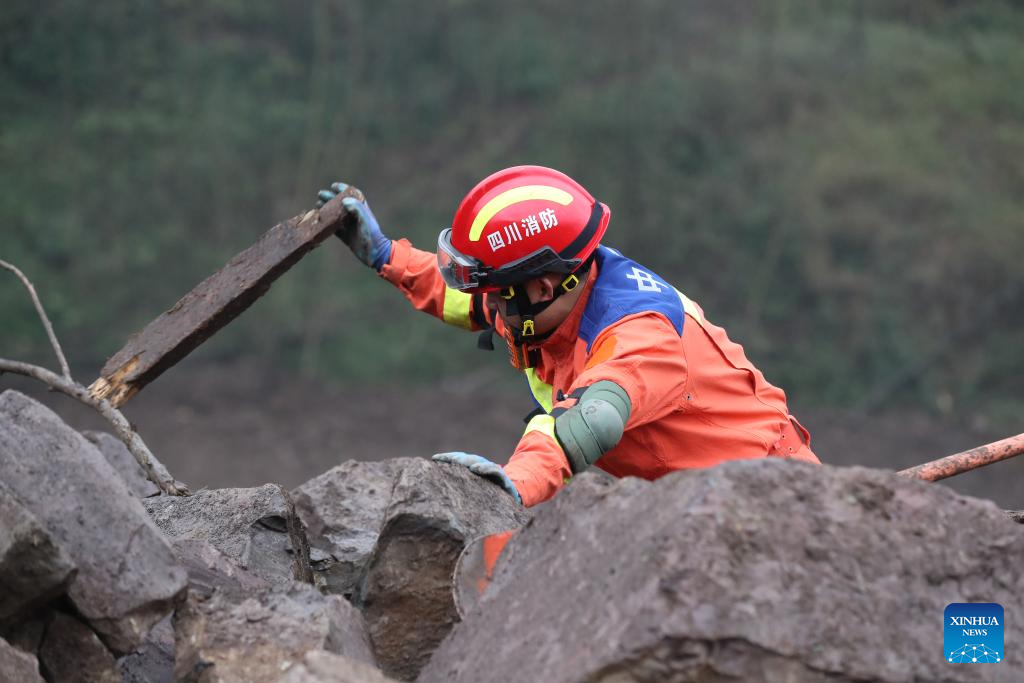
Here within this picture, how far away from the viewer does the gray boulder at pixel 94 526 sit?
2.73 meters

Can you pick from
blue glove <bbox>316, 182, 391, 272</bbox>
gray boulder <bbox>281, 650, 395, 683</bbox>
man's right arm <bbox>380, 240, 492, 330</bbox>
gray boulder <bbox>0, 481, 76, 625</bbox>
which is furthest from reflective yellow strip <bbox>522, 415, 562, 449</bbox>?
blue glove <bbox>316, 182, 391, 272</bbox>

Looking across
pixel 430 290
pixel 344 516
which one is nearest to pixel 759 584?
pixel 344 516

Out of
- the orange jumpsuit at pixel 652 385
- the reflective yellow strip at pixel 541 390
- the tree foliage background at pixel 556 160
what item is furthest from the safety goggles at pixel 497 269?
the tree foliage background at pixel 556 160

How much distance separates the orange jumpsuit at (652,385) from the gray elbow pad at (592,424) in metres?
0.03

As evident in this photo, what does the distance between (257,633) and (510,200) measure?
157cm

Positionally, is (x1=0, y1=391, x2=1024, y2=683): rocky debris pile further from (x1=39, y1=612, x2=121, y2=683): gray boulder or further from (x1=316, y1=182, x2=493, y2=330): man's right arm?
(x1=316, y1=182, x2=493, y2=330): man's right arm

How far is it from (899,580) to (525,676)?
2.45 feet

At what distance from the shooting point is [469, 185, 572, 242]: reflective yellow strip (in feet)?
12.2

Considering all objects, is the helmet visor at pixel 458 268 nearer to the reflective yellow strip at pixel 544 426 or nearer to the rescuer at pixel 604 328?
the rescuer at pixel 604 328

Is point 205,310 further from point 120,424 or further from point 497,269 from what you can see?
point 497,269

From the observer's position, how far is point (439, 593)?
10.9 ft

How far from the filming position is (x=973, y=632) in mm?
2383

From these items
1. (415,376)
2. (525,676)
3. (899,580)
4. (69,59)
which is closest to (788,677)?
(899,580)

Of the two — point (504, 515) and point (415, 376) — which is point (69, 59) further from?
point (504, 515)
